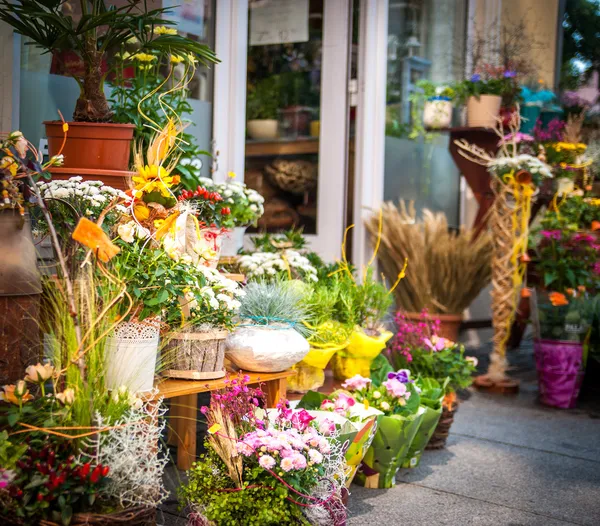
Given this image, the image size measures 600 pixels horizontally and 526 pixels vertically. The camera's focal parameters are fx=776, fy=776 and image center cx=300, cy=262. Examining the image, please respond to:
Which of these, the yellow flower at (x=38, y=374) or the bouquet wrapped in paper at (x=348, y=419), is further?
the bouquet wrapped in paper at (x=348, y=419)

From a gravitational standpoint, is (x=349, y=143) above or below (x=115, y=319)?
above

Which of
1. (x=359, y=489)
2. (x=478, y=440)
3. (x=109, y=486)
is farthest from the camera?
(x=478, y=440)

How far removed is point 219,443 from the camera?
2283mm

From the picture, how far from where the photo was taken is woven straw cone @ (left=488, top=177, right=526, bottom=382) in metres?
4.82

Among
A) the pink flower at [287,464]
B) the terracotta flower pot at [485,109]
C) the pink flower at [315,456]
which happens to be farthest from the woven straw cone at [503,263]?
the pink flower at [287,464]

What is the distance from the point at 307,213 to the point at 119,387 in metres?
3.10

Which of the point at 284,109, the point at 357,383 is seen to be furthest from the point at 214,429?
the point at 284,109

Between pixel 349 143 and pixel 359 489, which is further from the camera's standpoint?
pixel 349 143

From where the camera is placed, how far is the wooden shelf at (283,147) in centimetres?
482

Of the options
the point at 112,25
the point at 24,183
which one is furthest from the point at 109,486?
the point at 112,25

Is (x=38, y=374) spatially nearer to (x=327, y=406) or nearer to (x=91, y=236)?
(x=91, y=236)

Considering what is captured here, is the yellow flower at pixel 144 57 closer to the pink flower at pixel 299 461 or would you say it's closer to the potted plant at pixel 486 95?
the pink flower at pixel 299 461

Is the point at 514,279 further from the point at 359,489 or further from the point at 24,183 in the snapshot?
the point at 24,183

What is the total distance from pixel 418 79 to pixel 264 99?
1.55 metres
